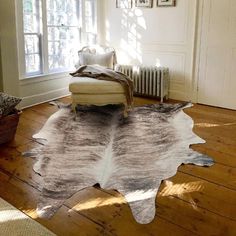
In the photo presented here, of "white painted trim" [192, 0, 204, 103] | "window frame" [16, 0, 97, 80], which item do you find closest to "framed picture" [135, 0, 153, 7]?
"white painted trim" [192, 0, 204, 103]

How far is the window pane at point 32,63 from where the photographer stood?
4371 mm

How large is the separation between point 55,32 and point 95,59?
0.77 metres

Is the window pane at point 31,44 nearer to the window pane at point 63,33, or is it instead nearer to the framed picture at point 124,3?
the window pane at point 63,33

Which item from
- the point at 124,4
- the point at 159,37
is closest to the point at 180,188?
the point at 159,37

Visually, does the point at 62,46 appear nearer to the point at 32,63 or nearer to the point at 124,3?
the point at 32,63

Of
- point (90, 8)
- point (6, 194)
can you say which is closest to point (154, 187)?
point (6, 194)

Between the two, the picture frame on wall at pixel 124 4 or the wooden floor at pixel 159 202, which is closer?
the wooden floor at pixel 159 202

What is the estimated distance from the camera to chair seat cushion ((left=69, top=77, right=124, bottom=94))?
147 inches

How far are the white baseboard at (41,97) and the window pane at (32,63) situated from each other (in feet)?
1.24

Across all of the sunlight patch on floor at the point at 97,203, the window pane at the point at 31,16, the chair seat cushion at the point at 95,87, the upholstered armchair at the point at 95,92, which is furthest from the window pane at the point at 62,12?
the sunlight patch on floor at the point at 97,203

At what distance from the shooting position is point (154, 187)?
7.62 feet

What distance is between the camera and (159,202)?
2.14 meters

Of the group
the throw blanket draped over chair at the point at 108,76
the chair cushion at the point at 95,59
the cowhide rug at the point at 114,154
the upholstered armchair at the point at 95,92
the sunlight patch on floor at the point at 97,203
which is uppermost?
the chair cushion at the point at 95,59

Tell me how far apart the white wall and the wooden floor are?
1981mm
